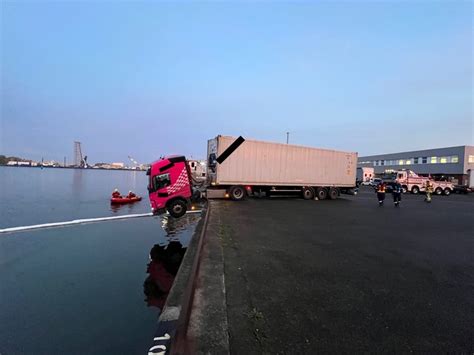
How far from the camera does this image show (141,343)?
168 inches

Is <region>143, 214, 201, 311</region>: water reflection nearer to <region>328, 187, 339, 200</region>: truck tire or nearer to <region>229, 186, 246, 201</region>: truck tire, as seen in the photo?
<region>229, 186, 246, 201</region>: truck tire

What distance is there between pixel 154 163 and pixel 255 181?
7.55 m

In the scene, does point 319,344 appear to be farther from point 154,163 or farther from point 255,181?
point 255,181

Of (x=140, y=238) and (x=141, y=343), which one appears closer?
(x=141, y=343)

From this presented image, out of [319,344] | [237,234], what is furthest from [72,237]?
[319,344]

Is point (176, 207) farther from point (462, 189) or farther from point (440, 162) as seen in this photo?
point (440, 162)

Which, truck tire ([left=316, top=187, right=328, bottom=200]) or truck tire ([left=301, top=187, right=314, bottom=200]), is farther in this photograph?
truck tire ([left=316, top=187, right=328, bottom=200])

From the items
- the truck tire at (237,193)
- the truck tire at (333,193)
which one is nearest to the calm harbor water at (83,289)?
the truck tire at (237,193)


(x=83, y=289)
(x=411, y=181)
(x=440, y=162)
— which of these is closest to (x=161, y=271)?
(x=83, y=289)

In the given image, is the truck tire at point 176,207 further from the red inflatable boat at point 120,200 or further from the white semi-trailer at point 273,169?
the red inflatable boat at point 120,200

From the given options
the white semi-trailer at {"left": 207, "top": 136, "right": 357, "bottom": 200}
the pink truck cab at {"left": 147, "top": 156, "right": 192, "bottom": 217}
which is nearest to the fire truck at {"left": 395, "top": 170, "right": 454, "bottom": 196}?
the white semi-trailer at {"left": 207, "top": 136, "right": 357, "bottom": 200}

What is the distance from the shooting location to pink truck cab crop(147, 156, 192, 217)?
1284 centimetres

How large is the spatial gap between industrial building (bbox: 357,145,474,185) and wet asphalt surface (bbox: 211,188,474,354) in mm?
42913

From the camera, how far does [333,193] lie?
21.7 m
